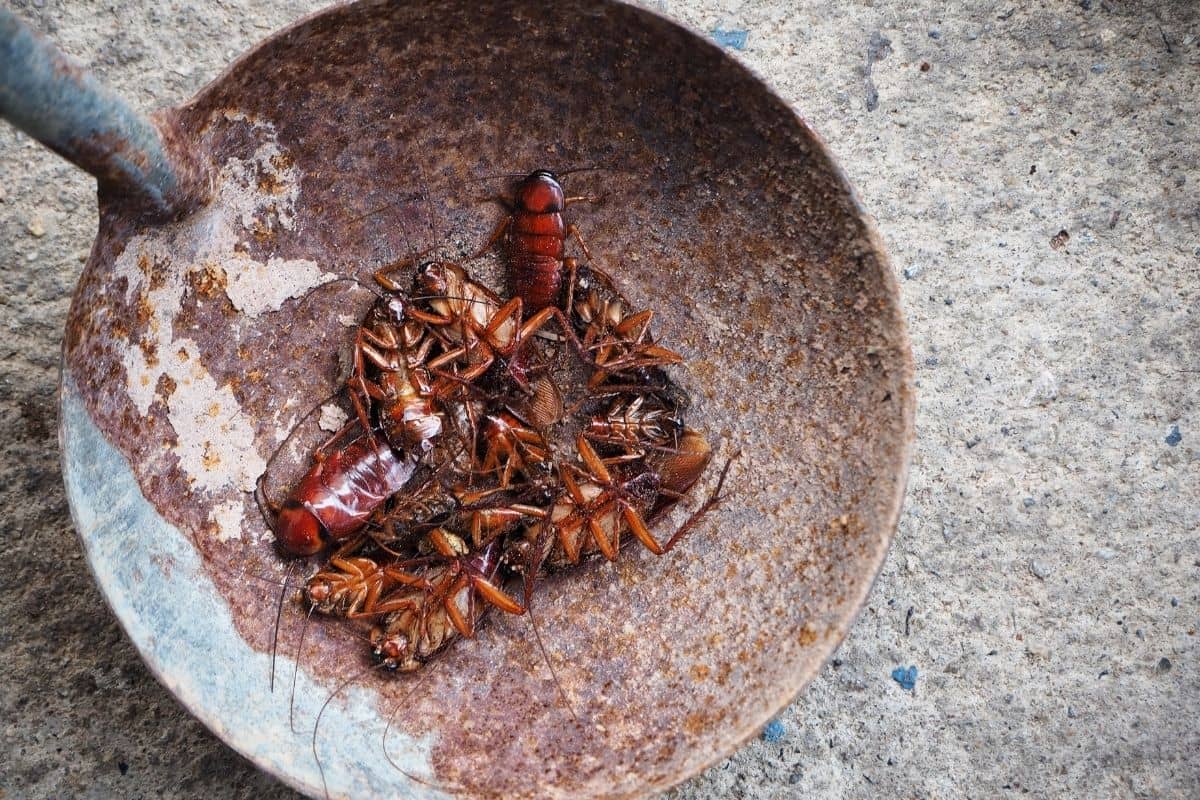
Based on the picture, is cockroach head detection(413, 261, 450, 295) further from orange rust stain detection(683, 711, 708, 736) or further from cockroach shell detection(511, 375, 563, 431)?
orange rust stain detection(683, 711, 708, 736)

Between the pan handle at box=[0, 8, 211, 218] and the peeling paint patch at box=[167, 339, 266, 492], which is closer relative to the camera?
the pan handle at box=[0, 8, 211, 218]

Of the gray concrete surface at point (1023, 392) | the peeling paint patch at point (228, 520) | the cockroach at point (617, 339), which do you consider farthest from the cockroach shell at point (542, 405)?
the gray concrete surface at point (1023, 392)

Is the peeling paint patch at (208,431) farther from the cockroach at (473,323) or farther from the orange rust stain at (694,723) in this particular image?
the orange rust stain at (694,723)

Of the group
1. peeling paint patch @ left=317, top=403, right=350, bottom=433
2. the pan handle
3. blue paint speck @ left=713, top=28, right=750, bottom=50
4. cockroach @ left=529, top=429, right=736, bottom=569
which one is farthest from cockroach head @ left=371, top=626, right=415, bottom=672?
blue paint speck @ left=713, top=28, right=750, bottom=50

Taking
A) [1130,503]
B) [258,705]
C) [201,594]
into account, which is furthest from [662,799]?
[1130,503]

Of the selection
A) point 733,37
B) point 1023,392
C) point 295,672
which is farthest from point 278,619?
point 1023,392

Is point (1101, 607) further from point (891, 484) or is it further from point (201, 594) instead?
point (201, 594)

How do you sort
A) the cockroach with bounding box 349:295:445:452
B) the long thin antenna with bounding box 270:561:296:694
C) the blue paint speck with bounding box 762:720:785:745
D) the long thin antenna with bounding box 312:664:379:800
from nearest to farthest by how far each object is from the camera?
the long thin antenna with bounding box 312:664:379:800
the long thin antenna with bounding box 270:561:296:694
the cockroach with bounding box 349:295:445:452
the blue paint speck with bounding box 762:720:785:745

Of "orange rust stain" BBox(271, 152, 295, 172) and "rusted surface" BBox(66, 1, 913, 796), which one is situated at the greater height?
"orange rust stain" BBox(271, 152, 295, 172)

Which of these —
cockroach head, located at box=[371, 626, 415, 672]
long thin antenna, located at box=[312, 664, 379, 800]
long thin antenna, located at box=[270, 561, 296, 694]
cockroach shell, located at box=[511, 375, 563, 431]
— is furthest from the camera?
cockroach shell, located at box=[511, 375, 563, 431]
